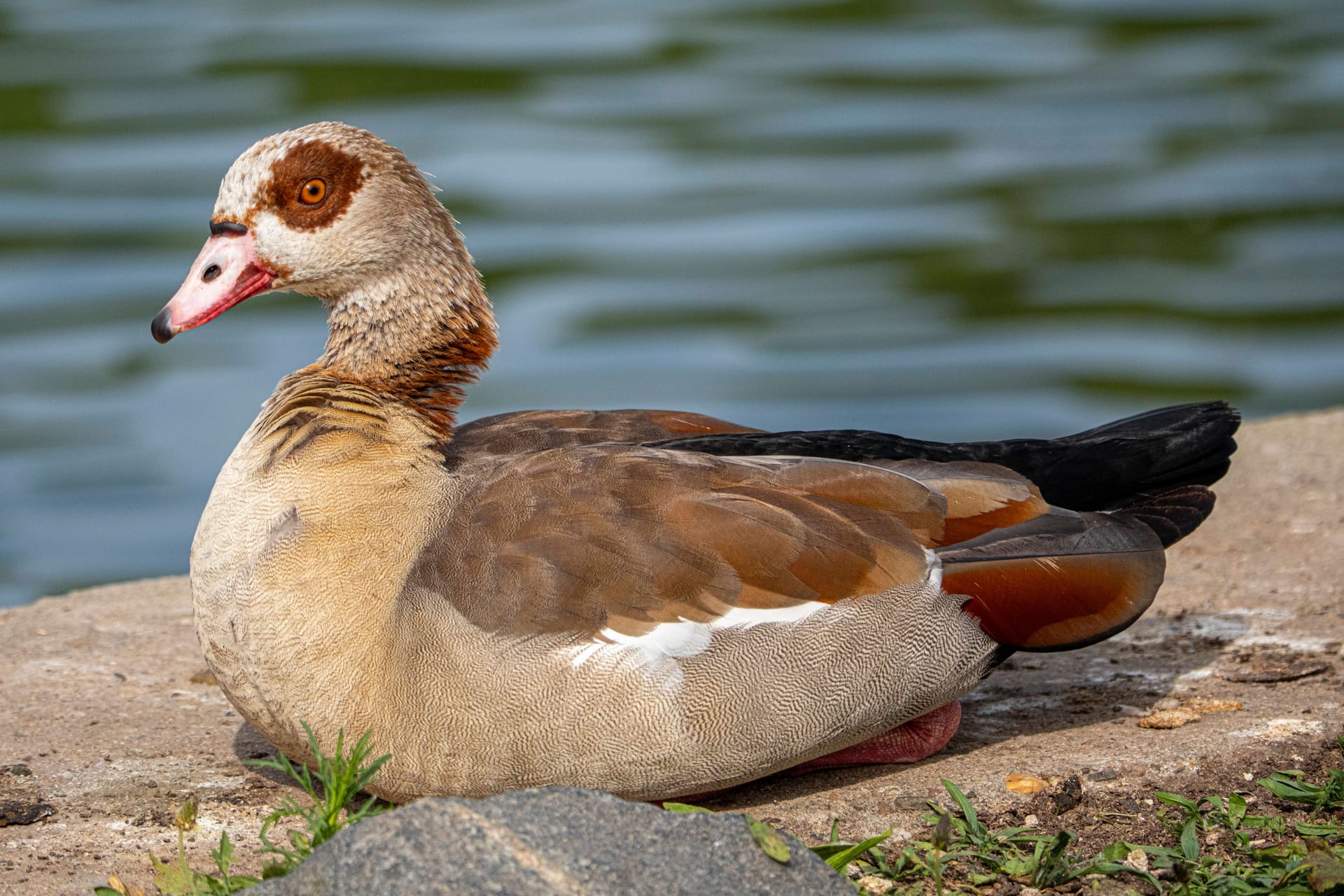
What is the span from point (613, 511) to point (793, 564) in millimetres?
476

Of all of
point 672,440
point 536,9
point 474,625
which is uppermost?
point 536,9

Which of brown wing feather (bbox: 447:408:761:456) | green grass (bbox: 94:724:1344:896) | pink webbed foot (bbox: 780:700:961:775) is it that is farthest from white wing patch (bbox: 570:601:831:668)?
brown wing feather (bbox: 447:408:761:456)

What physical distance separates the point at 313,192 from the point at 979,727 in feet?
8.07

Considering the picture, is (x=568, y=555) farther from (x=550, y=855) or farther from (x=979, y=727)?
(x=979, y=727)

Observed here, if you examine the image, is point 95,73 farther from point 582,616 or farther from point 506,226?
point 582,616

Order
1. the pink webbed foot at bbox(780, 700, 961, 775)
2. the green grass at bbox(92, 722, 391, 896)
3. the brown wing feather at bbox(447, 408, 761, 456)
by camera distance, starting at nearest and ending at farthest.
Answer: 1. the green grass at bbox(92, 722, 391, 896)
2. the pink webbed foot at bbox(780, 700, 961, 775)
3. the brown wing feather at bbox(447, 408, 761, 456)

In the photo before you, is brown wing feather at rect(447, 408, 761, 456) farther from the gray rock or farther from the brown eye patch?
the gray rock

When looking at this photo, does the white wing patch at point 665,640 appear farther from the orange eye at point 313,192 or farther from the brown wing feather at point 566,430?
the orange eye at point 313,192

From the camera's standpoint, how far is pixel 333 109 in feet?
49.2

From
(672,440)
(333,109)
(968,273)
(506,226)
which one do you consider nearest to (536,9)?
(333,109)

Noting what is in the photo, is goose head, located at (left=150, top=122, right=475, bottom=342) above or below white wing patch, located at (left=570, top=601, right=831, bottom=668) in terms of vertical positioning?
above

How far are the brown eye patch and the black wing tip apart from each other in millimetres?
2386

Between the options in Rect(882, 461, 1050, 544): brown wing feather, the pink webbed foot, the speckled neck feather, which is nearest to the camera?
Rect(882, 461, 1050, 544): brown wing feather

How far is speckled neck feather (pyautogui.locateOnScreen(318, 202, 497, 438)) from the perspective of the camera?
473cm
